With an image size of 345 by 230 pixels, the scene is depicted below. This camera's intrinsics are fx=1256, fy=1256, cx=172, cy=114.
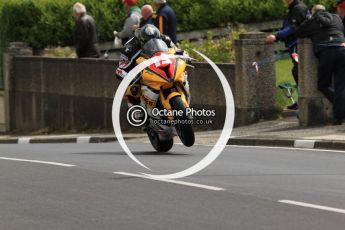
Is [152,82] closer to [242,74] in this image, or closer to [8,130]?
[242,74]

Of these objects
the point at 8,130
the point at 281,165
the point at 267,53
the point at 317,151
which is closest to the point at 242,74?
the point at 267,53

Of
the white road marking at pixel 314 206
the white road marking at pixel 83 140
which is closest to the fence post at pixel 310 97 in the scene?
the white road marking at pixel 83 140

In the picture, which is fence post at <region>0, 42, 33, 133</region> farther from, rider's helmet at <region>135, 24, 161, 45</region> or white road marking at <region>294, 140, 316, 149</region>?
rider's helmet at <region>135, 24, 161, 45</region>

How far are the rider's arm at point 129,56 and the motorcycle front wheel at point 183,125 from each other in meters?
1.15

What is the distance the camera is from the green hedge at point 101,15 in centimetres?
2933

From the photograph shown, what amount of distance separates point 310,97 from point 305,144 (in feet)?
8.24

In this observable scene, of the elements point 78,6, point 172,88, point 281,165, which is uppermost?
point 78,6

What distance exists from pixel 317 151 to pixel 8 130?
1473 cm

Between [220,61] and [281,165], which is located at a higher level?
[220,61]

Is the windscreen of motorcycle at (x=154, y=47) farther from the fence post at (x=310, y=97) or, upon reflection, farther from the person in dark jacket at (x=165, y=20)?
the person in dark jacket at (x=165, y=20)

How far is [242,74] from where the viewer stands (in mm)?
21406

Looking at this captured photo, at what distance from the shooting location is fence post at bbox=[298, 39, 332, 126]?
1991 cm

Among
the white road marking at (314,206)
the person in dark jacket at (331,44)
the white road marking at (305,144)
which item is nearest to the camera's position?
the white road marking at (314,206)

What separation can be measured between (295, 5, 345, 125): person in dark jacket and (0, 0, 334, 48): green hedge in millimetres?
9773
